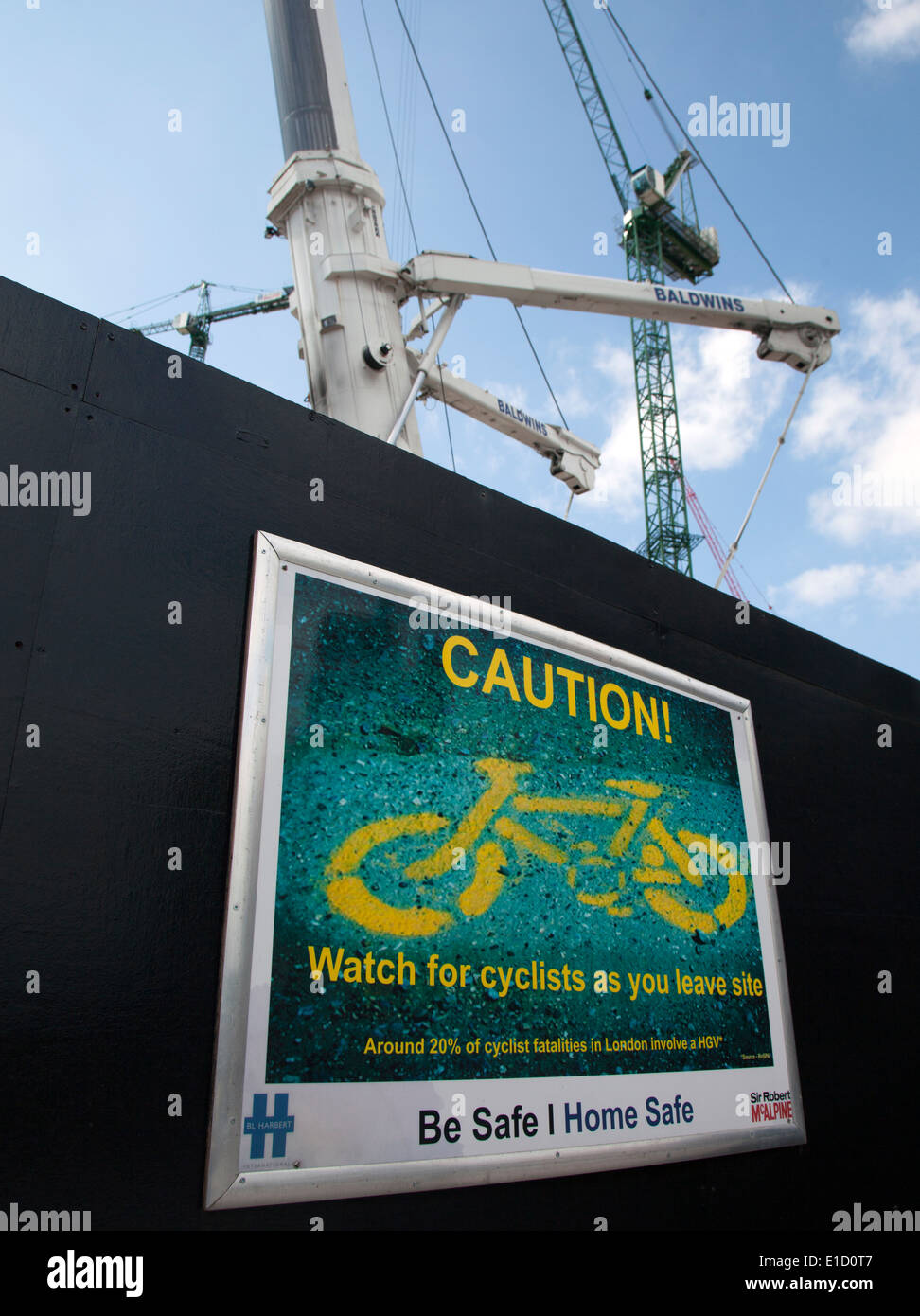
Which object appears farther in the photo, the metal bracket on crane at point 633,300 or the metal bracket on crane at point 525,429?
the metal bracket on crane at point 525,429

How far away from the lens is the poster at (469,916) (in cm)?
212

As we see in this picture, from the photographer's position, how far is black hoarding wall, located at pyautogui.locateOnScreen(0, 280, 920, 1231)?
1.83m

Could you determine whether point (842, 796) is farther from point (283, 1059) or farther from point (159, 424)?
point (159, 424)

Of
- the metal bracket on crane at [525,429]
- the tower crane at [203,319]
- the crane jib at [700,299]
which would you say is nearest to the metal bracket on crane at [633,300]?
the crane jib at [700,299]

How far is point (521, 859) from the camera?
108 inches

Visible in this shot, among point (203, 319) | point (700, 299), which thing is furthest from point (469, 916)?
point (203, 319)

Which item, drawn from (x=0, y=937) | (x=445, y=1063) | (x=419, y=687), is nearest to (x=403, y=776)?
(x=419, y=687)

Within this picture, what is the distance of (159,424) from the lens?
7.86 feet

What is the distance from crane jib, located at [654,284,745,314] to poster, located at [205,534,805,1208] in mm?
5270
